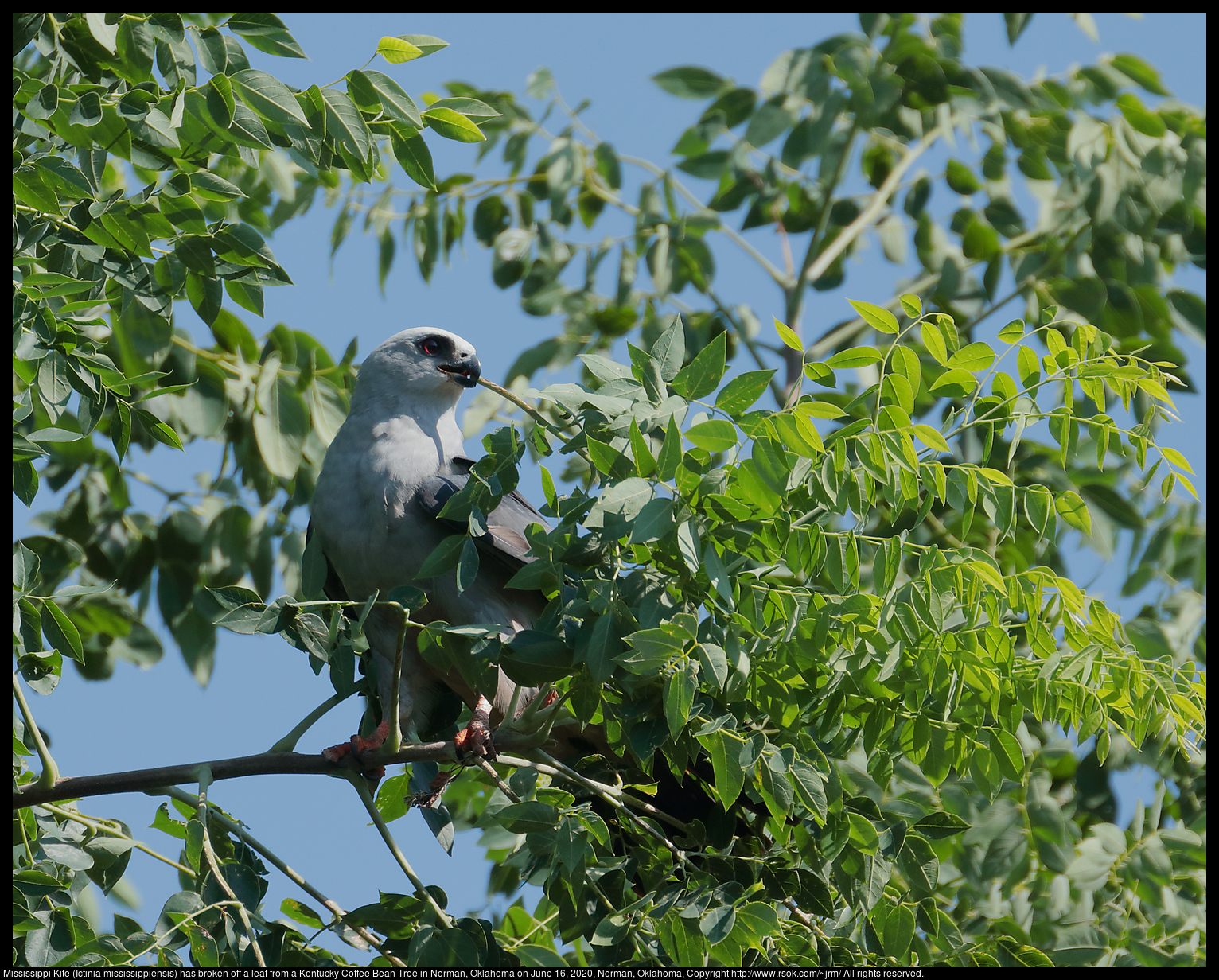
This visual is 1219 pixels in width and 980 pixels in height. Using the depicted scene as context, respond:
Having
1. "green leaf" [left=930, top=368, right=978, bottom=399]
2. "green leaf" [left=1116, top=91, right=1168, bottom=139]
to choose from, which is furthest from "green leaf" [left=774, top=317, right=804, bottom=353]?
"green leaf" [left=1116, top=91, right=1168, bottom=139]

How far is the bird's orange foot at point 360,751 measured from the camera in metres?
2.89

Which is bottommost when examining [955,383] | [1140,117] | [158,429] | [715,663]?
[715,663]

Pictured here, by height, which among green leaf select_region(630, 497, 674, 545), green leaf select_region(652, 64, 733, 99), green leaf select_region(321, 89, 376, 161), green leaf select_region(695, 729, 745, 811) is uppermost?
green leaf select_region(652, 64, 733, 99)

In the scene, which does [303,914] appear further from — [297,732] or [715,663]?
[715,663]

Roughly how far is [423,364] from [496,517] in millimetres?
967

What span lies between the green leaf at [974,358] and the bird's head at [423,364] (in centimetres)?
215

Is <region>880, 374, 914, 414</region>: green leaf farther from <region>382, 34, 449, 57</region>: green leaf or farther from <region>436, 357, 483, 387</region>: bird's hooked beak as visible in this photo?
<region>436, 357, 483, 387</region>: bird's hooked beak

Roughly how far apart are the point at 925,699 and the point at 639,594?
632 mm

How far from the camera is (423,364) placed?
4309 mm

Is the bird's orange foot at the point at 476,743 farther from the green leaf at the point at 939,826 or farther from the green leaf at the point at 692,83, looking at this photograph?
the green leaf at the point at 692,83

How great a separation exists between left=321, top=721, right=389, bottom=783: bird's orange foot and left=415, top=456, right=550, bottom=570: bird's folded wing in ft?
1.95

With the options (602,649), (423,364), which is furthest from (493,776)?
(423,364)

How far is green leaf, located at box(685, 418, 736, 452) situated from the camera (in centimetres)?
222

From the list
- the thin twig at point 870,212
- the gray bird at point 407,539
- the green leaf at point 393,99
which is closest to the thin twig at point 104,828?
the gray bird at point 407,539
